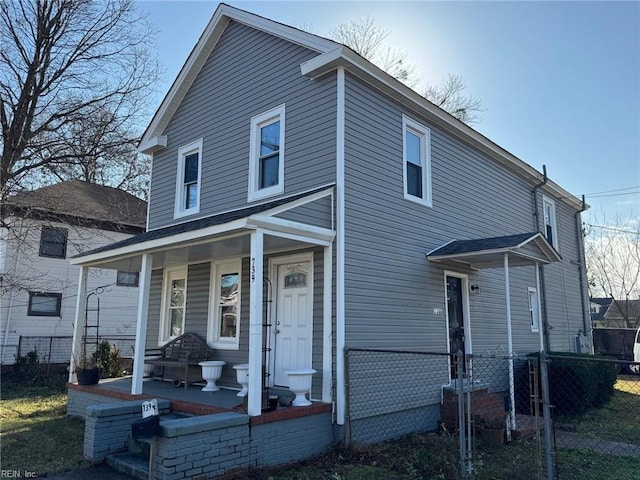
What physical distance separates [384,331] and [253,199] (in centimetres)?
335

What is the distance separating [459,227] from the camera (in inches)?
396

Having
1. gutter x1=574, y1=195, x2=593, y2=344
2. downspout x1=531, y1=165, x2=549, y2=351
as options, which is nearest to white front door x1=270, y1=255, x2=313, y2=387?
downspout x1=531, y1=165, x2=549, y2=351

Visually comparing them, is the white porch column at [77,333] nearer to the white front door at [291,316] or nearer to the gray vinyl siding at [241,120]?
the gray vinyl siding at [241,120]

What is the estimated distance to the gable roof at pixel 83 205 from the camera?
13852 millimetres

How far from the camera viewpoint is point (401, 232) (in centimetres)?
841

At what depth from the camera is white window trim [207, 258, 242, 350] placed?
351 inches

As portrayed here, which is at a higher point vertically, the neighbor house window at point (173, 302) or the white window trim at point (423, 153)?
the white window trim at point (423, 153)

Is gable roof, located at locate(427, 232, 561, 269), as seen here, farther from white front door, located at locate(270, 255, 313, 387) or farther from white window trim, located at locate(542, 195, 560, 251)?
white window trim, located at locate(542, 195, 560, 251)

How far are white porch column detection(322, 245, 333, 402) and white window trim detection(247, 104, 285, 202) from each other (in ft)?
5.85

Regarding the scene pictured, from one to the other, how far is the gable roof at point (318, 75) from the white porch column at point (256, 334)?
3282 mm

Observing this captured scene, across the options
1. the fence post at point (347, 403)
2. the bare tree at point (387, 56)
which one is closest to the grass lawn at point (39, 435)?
the fence post at point (347, 403)

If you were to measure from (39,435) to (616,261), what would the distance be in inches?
1155

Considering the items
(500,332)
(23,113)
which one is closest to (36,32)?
(23,113)

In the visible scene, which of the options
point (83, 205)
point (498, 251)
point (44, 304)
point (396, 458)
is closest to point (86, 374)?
point (396, 458)
